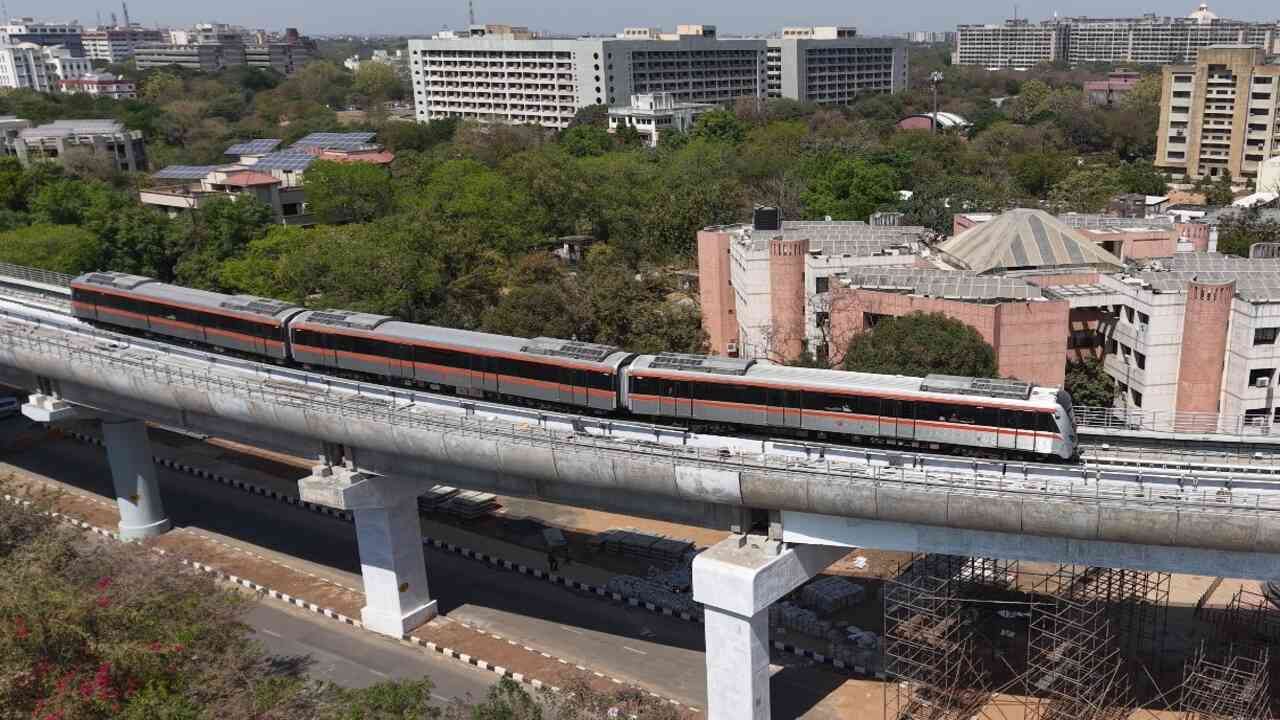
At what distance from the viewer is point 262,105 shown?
196375mm

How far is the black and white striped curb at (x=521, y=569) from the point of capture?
3778cm

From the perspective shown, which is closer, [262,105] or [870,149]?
[870,149]

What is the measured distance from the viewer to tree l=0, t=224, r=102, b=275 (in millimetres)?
74688

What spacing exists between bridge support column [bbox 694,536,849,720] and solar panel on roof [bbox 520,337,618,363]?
9.15m

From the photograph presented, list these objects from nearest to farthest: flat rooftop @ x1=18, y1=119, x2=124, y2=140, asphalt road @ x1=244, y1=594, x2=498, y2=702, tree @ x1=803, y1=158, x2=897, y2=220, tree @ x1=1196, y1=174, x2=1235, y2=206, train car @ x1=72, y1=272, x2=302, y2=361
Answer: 1. asphalt road @ x1=244, y1=594, x2=498, y2=702
2. train car @ x1=72, y1=272, x2=302, y2=361
3. tree @ x1=803, y1=158, x2=897, y2=220
4. tree @ x1=1196, y1=174, x2=1235, y2=206
5. flat rooftop @ x1=18, y1=119, x2=124, y2=140

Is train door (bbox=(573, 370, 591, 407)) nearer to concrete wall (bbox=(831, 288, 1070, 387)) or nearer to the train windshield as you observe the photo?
the train windshield

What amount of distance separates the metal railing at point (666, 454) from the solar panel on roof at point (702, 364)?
174 inches

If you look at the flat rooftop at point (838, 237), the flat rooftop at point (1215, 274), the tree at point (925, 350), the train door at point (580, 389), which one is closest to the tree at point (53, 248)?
the flat rooftop at point (838, 237)

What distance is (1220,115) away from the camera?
13262cm

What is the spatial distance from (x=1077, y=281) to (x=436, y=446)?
37998mm

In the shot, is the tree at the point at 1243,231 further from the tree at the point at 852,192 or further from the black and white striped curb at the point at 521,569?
the black and white striped curb at the point at 521,569

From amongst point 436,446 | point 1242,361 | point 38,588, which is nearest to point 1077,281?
point 1242,361

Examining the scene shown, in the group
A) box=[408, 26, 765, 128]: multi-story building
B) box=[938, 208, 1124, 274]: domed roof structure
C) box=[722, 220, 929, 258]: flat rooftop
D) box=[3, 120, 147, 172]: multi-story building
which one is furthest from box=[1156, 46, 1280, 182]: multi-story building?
box=[3, 120, 147, 172]: multi-story building

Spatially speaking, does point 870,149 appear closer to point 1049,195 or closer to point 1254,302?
point 1049,195
